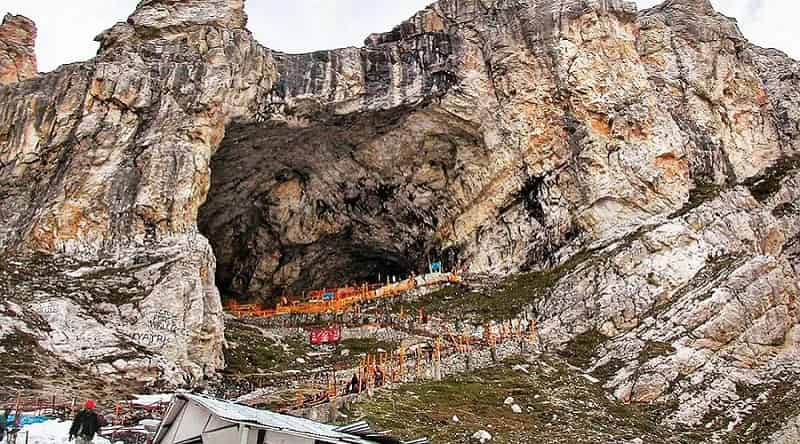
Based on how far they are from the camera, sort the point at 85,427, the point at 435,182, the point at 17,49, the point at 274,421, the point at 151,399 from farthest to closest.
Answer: the point at 17,49, the point at 435,182, the point at 151,399, the point at 85,427, the point at 274,421

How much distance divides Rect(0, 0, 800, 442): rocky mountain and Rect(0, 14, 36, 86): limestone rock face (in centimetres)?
2035

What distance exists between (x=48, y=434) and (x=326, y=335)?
2540 centimetres

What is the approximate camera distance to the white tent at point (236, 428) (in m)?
12.8

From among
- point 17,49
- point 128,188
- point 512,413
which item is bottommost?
A: point 512,413

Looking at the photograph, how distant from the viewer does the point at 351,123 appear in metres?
47.2

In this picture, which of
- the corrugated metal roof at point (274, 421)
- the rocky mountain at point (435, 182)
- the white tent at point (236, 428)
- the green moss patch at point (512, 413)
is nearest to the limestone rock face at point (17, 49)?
the rocky mountain at point (435, 182)

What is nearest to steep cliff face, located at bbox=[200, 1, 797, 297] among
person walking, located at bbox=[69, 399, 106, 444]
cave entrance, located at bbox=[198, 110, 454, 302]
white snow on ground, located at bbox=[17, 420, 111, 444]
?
cave entrance, located at bbox=[198, 110, 454, 302]

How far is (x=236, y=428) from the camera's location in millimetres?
12781

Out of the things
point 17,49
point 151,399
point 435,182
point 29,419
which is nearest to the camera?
point 29,419

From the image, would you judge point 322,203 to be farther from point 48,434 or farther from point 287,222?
point 48,434

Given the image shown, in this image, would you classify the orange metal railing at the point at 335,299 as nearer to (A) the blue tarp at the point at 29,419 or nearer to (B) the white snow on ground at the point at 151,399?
(B) the white snow on ground at the point at 151,399

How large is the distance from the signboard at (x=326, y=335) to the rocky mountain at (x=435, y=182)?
22.1 ft

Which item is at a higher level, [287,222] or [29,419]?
[287,222]

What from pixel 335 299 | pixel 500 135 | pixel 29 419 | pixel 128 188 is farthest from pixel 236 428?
pixel 335 299
